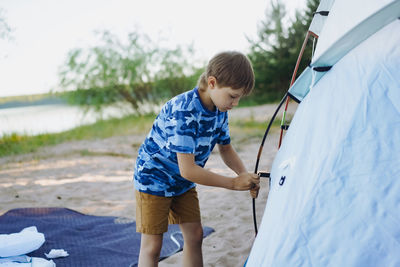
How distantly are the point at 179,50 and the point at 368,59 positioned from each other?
26.6 feet

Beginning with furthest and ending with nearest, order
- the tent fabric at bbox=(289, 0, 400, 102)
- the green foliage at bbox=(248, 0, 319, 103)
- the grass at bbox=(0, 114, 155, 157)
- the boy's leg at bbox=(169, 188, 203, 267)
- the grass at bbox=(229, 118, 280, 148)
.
Answer: the green foliage at bbox=(248, 0, 319, 103), the grass at bbox=(0, 114, 155, 157), the grass at bbox=(229, 118, 280, 148), the boy's leg at bbox=(169, 188, 203, 267), the tent fabric at bbox=(289, 0, 400, 102)

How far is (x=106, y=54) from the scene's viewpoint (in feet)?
29.0

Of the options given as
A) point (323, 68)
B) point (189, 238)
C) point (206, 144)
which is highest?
point (323, 68)

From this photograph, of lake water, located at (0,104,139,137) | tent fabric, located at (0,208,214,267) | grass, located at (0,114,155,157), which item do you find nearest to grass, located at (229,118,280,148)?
grass, located at (0,114,155,157)

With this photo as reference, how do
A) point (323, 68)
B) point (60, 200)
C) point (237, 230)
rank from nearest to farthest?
1. point (323, 68)
2. point (237, 230)
3. point (60, 200)

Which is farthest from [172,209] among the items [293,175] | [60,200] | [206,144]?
[60,200]

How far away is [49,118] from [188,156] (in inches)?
310

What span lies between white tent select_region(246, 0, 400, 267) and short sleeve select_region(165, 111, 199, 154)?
37 centimetres

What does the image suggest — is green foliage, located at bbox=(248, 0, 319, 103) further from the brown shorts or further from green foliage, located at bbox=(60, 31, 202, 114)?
the brown shorts

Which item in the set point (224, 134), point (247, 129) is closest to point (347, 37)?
point (224, 134)

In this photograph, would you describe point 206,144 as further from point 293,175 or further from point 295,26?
point 295,26

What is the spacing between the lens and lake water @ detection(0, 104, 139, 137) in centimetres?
764

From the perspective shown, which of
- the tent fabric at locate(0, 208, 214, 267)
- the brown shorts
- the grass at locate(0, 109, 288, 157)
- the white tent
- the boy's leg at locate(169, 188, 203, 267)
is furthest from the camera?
the grass at locate(0, 109, 288, 157)

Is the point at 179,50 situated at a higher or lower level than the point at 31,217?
higher
